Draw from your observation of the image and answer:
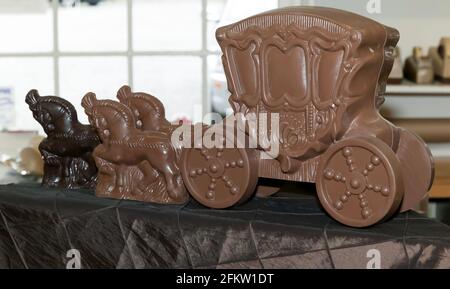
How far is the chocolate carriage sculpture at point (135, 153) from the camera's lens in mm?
965

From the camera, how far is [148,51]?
5.59ft

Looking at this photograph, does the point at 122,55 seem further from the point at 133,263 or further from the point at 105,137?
the point at 133,263

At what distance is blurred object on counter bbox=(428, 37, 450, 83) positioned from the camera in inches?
64.0

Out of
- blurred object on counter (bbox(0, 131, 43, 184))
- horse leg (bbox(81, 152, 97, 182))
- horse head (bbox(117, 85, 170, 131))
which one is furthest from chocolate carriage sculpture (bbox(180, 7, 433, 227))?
blurred object on counter (bbox(0, 131, 43, 184))

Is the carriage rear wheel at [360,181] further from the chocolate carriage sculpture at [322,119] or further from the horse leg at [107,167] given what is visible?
the horse leg at [107,167]

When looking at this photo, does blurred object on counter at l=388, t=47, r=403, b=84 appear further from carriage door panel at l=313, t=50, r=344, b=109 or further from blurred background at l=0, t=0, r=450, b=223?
carriage door panel at l=313, t=50, r=344, b=109

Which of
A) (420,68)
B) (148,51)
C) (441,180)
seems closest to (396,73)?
(420,68)

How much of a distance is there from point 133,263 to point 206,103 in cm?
87

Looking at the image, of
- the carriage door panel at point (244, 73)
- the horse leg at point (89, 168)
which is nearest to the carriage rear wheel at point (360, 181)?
the carriage door panel at point (244, 73)

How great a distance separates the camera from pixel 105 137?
100 cm

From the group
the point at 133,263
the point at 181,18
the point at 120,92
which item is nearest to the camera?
the point at 133,263

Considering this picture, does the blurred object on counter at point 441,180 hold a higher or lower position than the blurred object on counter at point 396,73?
lower

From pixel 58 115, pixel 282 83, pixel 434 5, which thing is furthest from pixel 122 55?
pixel 282 83
